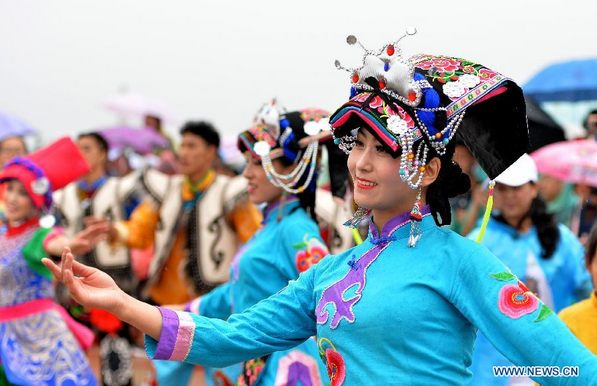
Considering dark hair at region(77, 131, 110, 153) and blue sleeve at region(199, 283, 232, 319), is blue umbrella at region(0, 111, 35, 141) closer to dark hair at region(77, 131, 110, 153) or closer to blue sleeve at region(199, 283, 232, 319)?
dark hair at region(77, 131, 110, 153)

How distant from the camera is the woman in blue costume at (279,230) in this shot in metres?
4.33

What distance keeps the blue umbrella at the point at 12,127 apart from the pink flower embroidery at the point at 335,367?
704cm

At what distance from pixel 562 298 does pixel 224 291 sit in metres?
1.78

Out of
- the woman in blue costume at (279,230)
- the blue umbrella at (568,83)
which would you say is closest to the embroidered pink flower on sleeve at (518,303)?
the woman in blue costume at (279,230)

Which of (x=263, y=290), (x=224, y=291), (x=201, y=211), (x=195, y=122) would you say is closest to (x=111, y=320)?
(x=201, y=211)

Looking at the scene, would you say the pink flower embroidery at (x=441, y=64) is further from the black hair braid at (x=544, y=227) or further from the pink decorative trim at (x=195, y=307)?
the black hair braid at (x=544, y=227)

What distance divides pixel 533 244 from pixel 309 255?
Answer: 5.33 feet

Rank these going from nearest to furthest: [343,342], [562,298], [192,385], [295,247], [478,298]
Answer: [478,298], [343,342], [295,247], [562,298], [192,385]

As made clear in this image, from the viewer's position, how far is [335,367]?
2.66 metres

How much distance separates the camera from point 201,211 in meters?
7.22

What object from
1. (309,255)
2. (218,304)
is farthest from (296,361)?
(218,304)

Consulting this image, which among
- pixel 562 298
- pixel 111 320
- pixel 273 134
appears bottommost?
pixel 111 320

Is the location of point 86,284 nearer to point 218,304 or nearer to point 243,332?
point 243,332

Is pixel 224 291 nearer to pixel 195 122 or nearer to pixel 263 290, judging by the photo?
pixel 263 290
